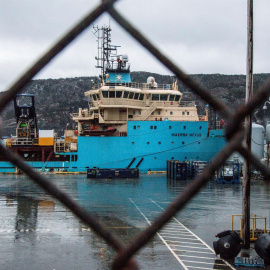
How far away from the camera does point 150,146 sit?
30172mm

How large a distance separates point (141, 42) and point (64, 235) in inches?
361

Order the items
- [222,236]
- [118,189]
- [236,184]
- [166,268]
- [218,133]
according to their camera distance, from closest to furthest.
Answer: [166,268], [222,236], [118,189], [236,184], [218,133]

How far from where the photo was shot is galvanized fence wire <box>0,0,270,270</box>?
52.4 inches

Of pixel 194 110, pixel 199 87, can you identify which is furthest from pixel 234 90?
pixel 199 87

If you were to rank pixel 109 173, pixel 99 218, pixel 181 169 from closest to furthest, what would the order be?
1. pixel 99 218
2. pixel 181 169
3. pixel 109 173

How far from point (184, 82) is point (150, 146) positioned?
28767 mm

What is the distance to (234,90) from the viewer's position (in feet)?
486

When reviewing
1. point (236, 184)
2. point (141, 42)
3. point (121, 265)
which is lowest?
point (236, 184)

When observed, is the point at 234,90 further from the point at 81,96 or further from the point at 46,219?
the point at 46,219

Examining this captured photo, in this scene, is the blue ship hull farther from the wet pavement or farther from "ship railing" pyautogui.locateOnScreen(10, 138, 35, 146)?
the wet pavement

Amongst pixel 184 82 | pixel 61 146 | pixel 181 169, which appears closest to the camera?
pixel 184 82

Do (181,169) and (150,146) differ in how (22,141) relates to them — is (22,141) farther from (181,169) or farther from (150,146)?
(181,169)

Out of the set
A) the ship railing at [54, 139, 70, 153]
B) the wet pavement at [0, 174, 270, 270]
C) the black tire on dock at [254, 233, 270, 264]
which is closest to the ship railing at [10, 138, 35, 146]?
the ship railing at [54, 139, 70, 153]

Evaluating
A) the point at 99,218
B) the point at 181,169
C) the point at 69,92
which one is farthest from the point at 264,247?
the point at 69,92
